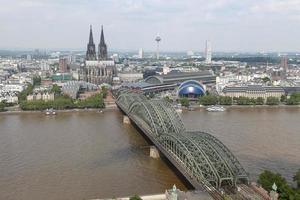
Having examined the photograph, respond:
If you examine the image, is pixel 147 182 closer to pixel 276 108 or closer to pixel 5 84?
pixel 276 108

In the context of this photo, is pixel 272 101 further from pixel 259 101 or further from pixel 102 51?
pixel 102 51

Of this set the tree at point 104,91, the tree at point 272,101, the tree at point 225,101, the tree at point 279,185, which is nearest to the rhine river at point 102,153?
the tree at point 279,185

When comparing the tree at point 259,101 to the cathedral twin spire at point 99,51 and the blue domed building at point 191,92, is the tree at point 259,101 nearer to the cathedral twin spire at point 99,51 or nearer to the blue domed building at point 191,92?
the blue domed building at point 191,92

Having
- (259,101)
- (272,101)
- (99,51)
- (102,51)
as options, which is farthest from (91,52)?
(272,101)

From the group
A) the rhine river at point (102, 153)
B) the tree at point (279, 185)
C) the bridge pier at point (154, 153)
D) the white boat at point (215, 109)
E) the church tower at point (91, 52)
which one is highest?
the church tower at point (91, 52)

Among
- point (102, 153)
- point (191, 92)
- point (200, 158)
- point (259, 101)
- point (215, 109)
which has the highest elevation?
point (200, 158)
